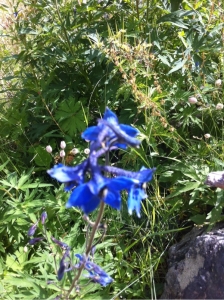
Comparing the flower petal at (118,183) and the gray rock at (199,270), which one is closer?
the flower petal at (118,183)

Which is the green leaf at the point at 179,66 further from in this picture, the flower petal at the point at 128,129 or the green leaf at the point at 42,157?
the flower petal at the point at 128,129

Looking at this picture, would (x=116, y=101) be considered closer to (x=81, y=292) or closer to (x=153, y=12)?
(x=153, y=12)

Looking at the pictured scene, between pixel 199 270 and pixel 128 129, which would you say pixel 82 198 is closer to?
pixel 128 129

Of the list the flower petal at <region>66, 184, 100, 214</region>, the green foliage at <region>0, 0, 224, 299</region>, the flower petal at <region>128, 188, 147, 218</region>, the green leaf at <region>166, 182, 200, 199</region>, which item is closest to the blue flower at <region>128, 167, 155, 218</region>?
the flower petal at <region>128, 188, 147, 218</region>

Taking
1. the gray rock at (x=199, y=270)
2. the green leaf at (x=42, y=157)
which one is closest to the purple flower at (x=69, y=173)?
the gray rock at (x=199, y=270)

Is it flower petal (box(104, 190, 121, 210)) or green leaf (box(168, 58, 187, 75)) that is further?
green leaf (box(168, 58, 187, 75))

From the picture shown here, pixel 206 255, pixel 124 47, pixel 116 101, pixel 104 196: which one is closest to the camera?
pixel 104 196

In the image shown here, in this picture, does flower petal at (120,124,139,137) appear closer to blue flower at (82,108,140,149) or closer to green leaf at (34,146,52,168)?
blue flower at (82,108,140,149)

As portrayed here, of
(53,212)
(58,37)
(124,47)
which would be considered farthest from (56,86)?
(53,212)
